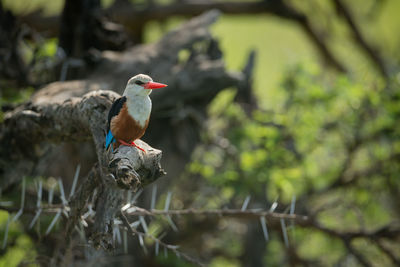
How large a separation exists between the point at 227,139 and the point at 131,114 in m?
2.91

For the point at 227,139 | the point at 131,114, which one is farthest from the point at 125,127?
the point at 227,139

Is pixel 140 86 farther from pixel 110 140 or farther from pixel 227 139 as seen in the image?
pixel 227 139

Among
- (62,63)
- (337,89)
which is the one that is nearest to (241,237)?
(337,89)

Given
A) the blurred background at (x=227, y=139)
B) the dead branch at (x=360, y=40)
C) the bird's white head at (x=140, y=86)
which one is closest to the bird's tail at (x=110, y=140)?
the bird's white head at (x=140, y=86)

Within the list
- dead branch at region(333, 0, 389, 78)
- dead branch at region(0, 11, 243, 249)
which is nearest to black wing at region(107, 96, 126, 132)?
dead branch at region(0, 11, 243, 249)

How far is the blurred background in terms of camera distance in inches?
133

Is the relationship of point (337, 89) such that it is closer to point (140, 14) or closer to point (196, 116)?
point (196, 116)

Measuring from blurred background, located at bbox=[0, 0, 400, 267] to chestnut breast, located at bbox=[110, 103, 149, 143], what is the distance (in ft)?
3.55

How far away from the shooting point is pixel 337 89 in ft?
13.7

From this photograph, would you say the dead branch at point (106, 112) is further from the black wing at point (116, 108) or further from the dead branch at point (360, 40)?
the dead branch at point (360, 40)

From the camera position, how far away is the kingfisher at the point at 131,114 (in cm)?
166

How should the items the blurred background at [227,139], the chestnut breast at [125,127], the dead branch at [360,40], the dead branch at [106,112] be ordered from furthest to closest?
the dead branch at [360,40] → the blurred background at [227,139] → the chestnut breast at [125,127] → the dead branch at [106,112]

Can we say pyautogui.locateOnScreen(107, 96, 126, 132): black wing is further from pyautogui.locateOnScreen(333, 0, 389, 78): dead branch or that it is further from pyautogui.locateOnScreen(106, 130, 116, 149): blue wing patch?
pyautogui.locateOnScreen(333, 0, 389, 78): dead branch

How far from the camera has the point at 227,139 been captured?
4.51m
